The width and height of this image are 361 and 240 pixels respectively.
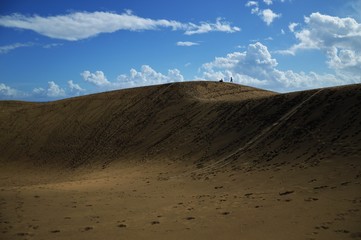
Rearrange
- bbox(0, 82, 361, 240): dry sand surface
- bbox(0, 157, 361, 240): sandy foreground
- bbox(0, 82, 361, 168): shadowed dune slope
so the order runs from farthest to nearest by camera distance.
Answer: bbox(0, 82, 361, 168): shadowed dune slope
bbox(0, 82, 361, 240): dry sand surface
bbox(0, 157, 361, 240): sandy foreground

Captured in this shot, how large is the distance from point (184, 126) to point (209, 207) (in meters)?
13.2

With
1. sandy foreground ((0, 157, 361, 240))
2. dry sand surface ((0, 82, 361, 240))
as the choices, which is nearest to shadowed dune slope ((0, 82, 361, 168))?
dry sand surface ((0, 82, 361, 240))

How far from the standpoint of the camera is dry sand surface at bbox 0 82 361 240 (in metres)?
7.70

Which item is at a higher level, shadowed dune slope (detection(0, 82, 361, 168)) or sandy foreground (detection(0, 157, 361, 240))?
shadowed dune slope (detection(0, 82, 361, 168))

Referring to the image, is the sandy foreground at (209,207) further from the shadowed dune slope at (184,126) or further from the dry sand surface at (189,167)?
the shadowed dune slope at (184,126)

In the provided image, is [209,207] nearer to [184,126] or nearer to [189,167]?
[189,167]

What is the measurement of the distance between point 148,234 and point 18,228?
314cm

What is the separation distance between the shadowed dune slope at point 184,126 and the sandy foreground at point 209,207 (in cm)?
201

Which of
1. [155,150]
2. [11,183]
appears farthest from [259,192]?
[11,183]

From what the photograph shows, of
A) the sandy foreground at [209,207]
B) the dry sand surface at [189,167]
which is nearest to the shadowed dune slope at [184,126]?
the dry sand surface at [189,167]

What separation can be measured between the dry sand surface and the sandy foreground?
35mm

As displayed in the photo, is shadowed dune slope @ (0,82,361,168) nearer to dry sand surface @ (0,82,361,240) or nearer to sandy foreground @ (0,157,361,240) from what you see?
dry sand surface @ (0,82,361,240)

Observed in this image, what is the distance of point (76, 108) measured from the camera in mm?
32688

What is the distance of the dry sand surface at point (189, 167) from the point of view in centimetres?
770
